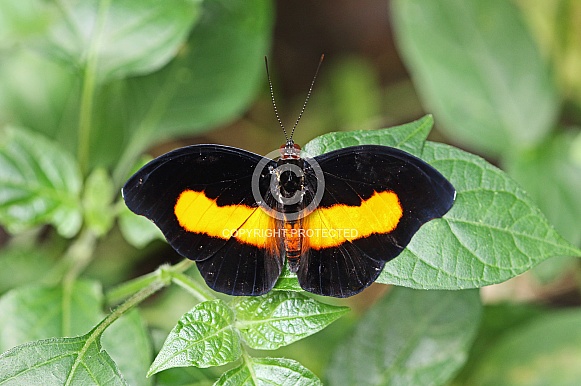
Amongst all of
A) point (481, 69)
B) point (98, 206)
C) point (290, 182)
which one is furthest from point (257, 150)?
point (290, 182)

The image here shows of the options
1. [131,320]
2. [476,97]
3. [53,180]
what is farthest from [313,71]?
[131,320]

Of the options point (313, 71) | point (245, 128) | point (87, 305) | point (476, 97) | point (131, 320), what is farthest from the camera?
point (313, 71)

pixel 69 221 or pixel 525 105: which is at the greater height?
pixel 525 105

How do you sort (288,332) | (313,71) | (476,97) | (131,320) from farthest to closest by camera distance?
1. (313,71)
2. (476,97)
3. (131,320)
4. (288,332)

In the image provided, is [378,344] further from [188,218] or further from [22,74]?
[22,74]

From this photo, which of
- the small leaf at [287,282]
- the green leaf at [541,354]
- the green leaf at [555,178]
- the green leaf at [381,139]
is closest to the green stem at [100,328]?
the small leaf at [287,282]

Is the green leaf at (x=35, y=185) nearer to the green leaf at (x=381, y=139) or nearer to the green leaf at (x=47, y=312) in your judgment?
the green leaf at (x=47, y=312)
